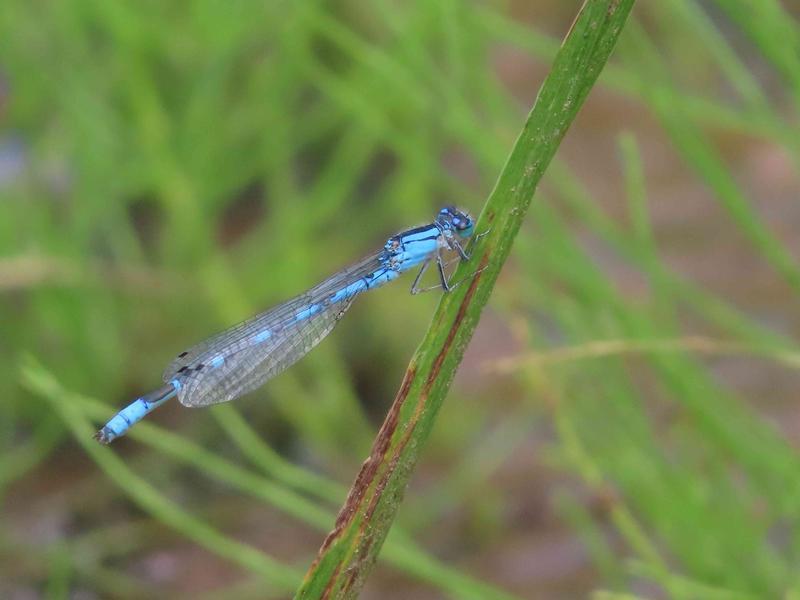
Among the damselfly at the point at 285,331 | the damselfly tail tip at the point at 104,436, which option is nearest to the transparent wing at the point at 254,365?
the damselfly at the point at 285,331

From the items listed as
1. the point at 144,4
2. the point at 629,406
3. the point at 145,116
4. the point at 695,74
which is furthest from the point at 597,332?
the point at 695,74

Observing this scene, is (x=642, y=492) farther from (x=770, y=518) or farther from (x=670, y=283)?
(x=670, y=283)

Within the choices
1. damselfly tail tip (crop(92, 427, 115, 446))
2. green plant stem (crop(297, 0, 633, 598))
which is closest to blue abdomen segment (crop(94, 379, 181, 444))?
damselfly tail tip (crop(92, 427, 115, 446))

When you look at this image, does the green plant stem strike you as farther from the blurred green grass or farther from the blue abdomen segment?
the blurred green grass

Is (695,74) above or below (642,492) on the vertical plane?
above

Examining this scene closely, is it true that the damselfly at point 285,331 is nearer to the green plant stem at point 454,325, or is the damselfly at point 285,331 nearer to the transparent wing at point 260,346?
the transparent wing at point 260,346

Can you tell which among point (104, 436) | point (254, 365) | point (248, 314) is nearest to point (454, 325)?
point (104, 436)

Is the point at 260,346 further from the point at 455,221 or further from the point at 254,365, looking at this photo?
the point at 455,221
